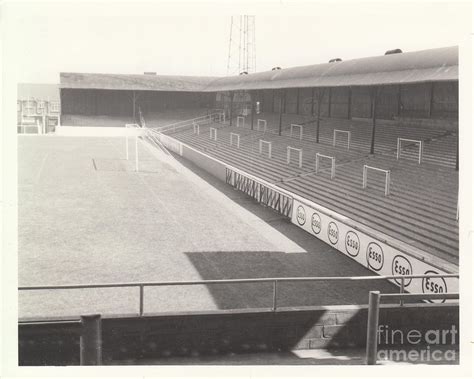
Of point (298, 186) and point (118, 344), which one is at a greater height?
point (298, 186)

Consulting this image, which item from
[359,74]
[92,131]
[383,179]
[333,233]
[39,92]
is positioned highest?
[39,92]

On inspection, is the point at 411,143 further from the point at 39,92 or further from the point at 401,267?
the point at 39,92

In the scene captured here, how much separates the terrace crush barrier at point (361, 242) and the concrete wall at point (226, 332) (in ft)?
2.99

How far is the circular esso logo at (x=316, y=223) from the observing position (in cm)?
1678

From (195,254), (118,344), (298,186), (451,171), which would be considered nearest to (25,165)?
(298,186)

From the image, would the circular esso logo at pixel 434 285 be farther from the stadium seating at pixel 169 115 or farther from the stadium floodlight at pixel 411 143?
the stadium seating at pixel 169 115

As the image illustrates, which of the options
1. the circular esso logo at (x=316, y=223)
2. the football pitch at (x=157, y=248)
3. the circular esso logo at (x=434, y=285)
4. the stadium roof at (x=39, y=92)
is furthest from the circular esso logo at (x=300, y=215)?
the stadium roof at (x=39, y=92)

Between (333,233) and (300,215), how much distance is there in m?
2.61

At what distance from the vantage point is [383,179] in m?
19.4

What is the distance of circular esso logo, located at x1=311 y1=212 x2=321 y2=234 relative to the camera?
16.8 meters

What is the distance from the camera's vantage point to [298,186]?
21.5 meters

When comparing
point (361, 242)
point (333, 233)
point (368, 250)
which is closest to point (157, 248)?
point (333, 233)
